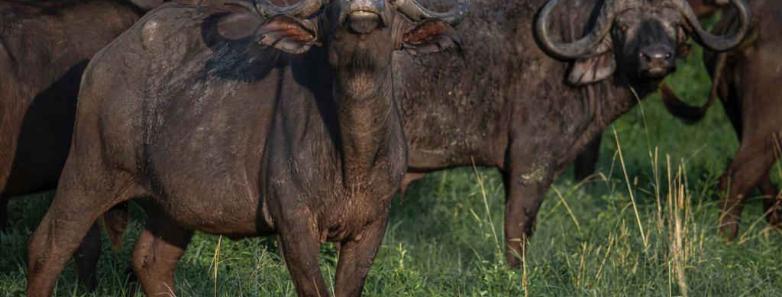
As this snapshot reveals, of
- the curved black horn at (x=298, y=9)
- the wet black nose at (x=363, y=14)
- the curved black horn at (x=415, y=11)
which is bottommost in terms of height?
the curved black horn at (x=298, y=9)

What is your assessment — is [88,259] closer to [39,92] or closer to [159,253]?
[159,253]

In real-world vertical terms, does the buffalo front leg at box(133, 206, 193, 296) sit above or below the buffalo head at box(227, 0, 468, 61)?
below

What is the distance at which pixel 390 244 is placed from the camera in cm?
913

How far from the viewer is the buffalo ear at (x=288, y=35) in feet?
20.6

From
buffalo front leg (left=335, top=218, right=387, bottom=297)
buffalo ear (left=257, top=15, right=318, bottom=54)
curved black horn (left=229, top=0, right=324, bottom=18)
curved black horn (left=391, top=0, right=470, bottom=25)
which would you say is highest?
curved black horn (left=391, top=0, right=470, bottom=25)

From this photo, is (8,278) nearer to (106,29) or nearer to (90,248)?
(90,248)

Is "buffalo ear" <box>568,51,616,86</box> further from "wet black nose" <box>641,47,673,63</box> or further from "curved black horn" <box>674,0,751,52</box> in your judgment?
"curved black horn" <box>674,0,751,52</box>

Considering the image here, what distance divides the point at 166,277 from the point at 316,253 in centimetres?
138

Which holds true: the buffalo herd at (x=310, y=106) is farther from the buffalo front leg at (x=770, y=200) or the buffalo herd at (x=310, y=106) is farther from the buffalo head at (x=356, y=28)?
the buffalo front leg at (x=770, y=200)

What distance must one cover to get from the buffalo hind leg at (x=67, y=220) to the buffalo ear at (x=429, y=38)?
5.06 ft

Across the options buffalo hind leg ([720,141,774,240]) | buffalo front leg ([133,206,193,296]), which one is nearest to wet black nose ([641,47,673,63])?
buffalo hind leg ([720,141,774,240])

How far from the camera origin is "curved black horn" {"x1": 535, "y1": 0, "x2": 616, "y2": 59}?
894 cm

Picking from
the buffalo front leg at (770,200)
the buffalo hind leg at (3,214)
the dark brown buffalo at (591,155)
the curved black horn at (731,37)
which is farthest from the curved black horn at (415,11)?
the dark brown buffalo at (591,155)

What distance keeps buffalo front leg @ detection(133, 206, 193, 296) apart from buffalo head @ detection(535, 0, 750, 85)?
8.17 ft
